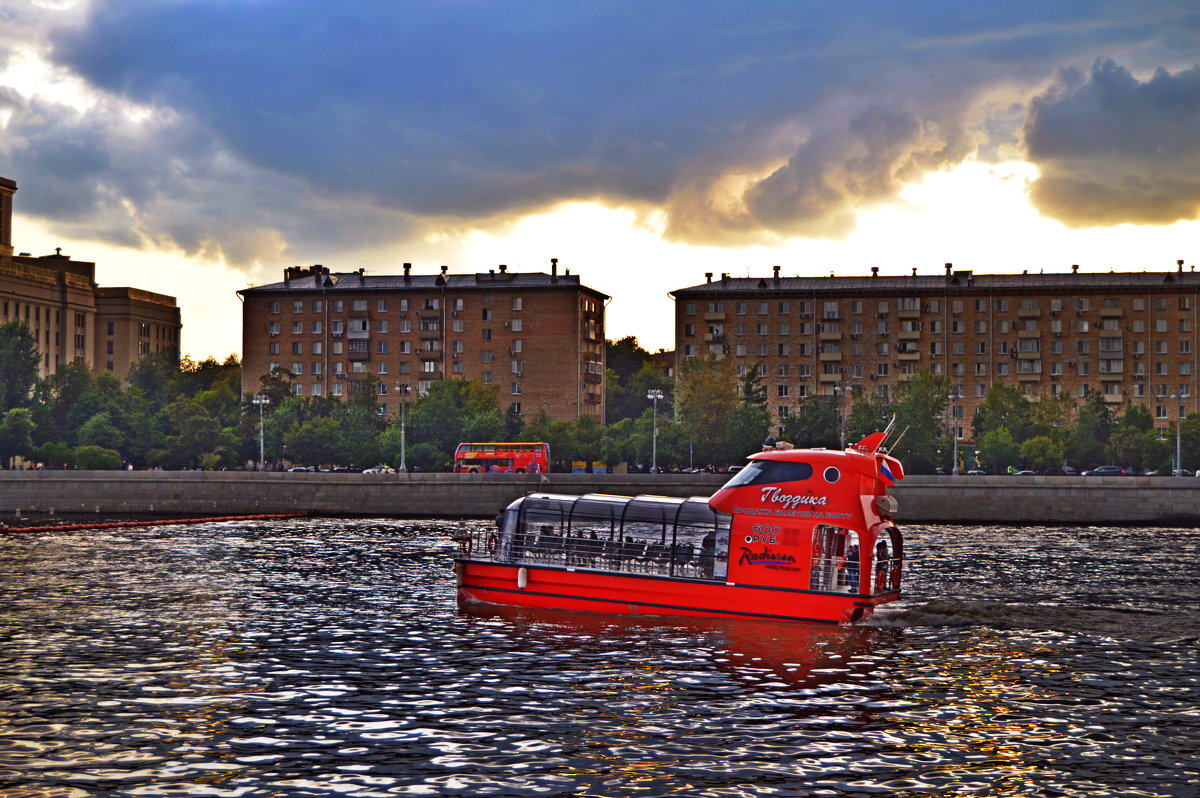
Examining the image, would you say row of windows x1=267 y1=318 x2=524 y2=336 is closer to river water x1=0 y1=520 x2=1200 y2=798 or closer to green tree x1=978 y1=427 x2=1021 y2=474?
green tree x1=978 y1=427 x2=1021 y2=474

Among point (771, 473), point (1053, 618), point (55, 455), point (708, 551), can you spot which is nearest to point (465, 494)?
point (55, 455)

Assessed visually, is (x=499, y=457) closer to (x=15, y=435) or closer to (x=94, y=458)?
(x=94, y=458)

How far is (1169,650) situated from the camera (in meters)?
35.5

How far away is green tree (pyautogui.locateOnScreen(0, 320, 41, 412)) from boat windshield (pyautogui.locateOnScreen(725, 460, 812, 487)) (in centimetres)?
12195

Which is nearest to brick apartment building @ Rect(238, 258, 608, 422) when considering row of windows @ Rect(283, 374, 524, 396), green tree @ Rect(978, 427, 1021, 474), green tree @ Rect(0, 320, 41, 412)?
row of windows @ Rect(283, 374, 524, 396)

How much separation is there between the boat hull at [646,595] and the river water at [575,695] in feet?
2.04

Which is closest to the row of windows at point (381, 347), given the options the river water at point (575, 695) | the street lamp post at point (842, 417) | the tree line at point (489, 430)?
the tree line at point (489, 430)

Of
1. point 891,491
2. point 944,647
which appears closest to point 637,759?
point 944,647

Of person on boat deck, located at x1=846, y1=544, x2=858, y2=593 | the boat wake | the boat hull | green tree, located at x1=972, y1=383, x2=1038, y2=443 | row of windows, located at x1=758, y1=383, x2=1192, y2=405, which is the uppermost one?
row of windows, located at x1=758, y1=383, x2=1192, y2=405

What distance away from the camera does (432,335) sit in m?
170

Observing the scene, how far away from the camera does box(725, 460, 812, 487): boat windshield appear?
38969 millimetres

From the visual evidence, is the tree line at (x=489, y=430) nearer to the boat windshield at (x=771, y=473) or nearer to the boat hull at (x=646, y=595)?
the boat hull at (x=646, y=595)

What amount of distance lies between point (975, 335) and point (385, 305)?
7630 cm

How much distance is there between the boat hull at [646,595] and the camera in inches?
1502
